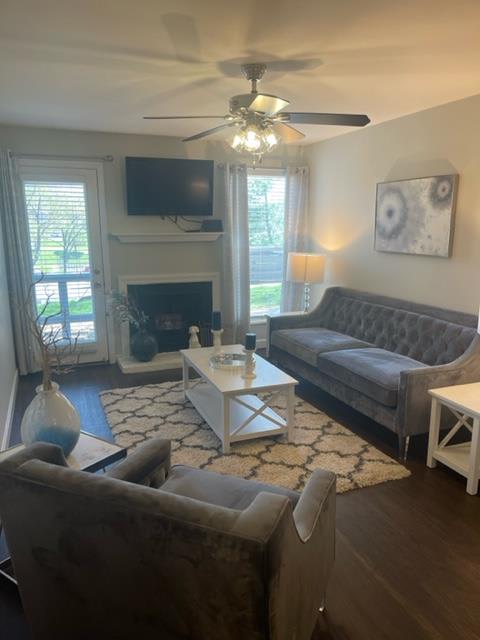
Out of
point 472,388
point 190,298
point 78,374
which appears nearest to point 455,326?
point 472,388

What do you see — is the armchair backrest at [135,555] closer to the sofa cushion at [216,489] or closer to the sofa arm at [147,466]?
the sofa arm at [147,466]

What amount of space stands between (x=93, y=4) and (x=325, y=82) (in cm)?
165

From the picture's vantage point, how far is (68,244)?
15.6 feet

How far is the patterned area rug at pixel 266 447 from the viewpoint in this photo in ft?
9.36

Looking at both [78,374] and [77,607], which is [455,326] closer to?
[77,607]

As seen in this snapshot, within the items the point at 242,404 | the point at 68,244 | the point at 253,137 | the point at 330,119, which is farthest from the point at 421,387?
the point at 68,244

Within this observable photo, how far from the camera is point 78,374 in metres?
4.78

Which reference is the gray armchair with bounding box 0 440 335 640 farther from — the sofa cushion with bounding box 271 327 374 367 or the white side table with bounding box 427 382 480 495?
the sofa cushion with bounding box 271 327 374 367

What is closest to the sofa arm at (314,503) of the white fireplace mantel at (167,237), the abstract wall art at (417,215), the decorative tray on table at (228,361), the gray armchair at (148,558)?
the gray armchair at (148,558)

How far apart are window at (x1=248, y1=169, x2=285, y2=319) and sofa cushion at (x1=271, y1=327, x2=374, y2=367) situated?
1002mm

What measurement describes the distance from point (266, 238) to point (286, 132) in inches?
98.6

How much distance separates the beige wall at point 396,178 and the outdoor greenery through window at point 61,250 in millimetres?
2756

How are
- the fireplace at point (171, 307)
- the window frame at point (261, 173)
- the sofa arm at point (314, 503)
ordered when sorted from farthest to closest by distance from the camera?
1. the window frame at point (261, 173)
2. the fireplace at point (171, 307)
3. the sofa arm at point (314, 503)

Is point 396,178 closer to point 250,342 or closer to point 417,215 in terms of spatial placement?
point 417,215
